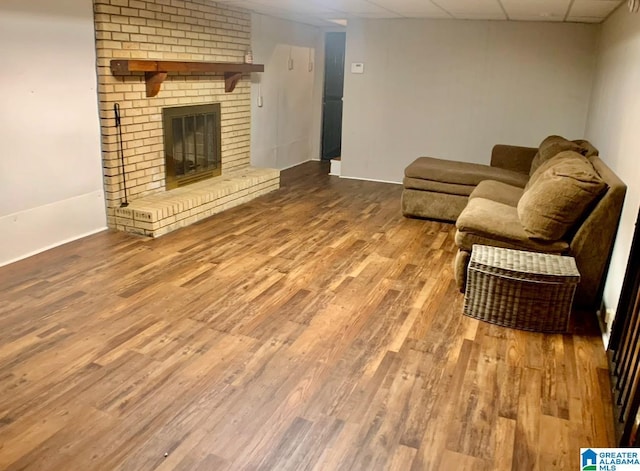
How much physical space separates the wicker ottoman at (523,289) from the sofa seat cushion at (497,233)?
0.46ft

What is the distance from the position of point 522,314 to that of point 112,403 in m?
2.17

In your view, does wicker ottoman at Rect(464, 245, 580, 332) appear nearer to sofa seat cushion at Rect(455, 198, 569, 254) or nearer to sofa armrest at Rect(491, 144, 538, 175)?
sofa seat cushion at Rect(455, 198, 569, 254)

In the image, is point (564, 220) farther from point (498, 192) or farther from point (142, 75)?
point (142, 75)

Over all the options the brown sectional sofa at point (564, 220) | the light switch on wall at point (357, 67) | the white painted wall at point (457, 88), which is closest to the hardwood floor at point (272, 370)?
the brown sectional sofa at point (564, 220)

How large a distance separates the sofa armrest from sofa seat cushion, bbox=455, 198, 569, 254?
7.29ft

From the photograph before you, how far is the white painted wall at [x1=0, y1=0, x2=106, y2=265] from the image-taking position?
3.52 meters

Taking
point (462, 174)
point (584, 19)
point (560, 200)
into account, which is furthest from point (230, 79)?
point (560, 200)

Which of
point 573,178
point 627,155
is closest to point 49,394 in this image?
point 573,178

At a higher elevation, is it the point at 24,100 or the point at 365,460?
the point at 24,100

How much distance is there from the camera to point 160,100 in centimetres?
474

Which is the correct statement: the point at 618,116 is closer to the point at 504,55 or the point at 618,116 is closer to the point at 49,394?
the point at 504,55

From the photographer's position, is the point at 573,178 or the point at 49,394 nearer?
the point at 49,394

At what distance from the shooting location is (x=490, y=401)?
2.31 m

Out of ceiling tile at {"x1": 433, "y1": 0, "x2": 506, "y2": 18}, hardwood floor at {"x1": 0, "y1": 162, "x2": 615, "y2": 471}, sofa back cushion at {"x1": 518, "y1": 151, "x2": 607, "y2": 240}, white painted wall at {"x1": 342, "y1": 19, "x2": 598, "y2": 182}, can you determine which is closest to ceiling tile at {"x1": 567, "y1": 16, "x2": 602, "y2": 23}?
white painted wall at {"x1": 342, "y1": 19, "x2": 598, "y2": 182}
